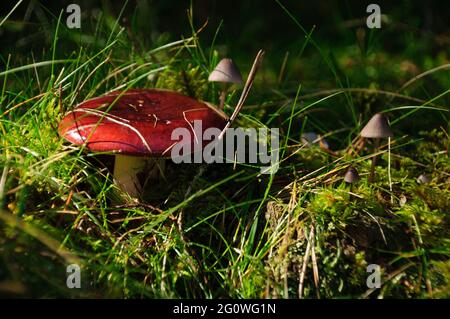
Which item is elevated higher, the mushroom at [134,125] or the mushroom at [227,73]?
the mushroom at [227,73]

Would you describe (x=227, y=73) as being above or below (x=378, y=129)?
above

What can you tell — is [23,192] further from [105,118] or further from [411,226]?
[411,226]

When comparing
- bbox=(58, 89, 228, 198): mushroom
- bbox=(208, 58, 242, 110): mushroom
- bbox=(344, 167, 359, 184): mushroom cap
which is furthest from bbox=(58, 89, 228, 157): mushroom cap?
bbox=(344, 167, 359, 184): mushroom cap

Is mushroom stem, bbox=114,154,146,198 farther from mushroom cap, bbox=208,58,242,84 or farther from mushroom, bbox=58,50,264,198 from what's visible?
mushroom cap, bbox=208,58,242,84

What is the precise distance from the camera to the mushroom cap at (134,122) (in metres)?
1.87

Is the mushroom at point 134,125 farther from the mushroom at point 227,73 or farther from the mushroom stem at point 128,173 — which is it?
the mushroom at point 227,73

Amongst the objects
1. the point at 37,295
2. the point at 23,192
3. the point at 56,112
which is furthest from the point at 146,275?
the point at 56,112

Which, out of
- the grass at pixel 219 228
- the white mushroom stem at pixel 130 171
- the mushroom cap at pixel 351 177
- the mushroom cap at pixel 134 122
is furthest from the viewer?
the white mushroom stem at pixel 130 171

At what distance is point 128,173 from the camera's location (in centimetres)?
215

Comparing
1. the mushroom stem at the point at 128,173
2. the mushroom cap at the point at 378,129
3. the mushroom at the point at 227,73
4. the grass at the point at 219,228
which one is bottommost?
the grass at the point at 219,228

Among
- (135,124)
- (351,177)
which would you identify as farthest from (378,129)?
(135,124)

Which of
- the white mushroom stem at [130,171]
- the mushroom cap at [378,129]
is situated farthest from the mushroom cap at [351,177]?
the white mushroom stem at [130,171]

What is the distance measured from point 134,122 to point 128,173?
30 centimetres

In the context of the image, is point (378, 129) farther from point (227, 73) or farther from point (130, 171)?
point (130, 171)
